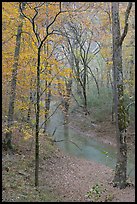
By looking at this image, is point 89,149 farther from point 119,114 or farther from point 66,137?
point 119,114

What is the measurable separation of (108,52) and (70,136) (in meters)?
9.54

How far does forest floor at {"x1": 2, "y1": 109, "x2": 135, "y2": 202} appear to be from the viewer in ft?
29.2

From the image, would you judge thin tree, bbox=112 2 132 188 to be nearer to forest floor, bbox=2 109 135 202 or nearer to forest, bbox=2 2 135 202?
forest, bbox=2 2 135 202

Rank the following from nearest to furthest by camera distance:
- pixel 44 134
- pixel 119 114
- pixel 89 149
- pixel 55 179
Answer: pixel 119 114 → pixel 55 179 → pixel 44 134 → pixel 89 149

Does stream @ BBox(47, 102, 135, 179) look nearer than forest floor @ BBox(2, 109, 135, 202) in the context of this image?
No

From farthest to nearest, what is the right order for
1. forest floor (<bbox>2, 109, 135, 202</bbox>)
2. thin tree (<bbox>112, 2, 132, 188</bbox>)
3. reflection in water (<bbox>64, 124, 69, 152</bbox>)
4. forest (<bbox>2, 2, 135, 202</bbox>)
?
reflection in water (<bbox>64, 124, 69, 152</bbox>) < thin tree (<bbox>112, 2, 132, 188</bbox>) < forest (<bbox>2, 2, 135, 202</bbox>) < forest floor (<bbox>2, 109, 135, 202</bbox>)

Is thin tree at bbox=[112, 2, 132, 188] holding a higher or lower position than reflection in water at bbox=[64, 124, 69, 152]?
higher

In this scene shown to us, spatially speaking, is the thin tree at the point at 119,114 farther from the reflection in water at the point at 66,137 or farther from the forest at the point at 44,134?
the reflection in water at the point at 66,137

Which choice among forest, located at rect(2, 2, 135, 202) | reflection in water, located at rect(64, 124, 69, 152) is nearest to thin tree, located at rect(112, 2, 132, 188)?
forest, located at rect(2, 2, 135, 202)

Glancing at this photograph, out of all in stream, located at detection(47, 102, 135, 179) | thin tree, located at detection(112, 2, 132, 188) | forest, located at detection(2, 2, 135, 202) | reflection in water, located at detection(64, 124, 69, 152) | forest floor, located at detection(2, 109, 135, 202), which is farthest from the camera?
reflection in water, located at detection(64, 124, 69, 152)

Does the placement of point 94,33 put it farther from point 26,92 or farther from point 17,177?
point 17,177

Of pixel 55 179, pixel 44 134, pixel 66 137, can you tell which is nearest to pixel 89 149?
pixel 66 137

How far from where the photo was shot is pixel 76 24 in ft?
84.0

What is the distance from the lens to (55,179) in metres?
11.6
